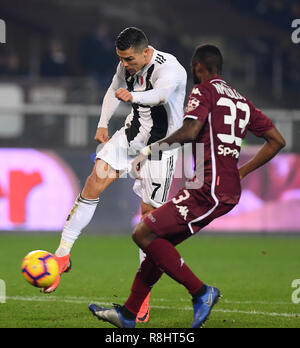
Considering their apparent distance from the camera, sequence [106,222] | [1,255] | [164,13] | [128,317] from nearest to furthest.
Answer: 1. [128,317]
2. [1,255]
3. [106,222]
4. [164,13]

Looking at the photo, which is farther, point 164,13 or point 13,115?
point 164,13

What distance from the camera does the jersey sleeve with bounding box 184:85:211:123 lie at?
553 centimetres

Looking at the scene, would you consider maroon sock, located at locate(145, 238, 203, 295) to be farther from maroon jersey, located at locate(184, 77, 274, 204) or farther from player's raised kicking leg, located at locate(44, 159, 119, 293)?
player's raised kicking leg, located at locate(44, 159, 119, 293)

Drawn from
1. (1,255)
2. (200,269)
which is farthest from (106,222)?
(200,269)

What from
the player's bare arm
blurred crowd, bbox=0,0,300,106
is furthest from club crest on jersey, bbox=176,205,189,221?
blurred crowd, bbox=0,0,300,106

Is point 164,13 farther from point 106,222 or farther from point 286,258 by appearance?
point 286,258

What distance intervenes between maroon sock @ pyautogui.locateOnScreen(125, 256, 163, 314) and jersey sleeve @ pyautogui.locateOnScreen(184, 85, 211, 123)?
1.07 metres

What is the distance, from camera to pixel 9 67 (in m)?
18.3

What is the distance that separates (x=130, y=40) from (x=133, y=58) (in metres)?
0.16

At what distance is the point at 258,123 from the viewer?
19.5ft

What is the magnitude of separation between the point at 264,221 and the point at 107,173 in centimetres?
763

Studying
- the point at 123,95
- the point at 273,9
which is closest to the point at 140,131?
the point at 123,95

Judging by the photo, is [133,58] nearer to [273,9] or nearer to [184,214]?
[184,214]

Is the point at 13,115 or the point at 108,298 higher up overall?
the point at 13,115
